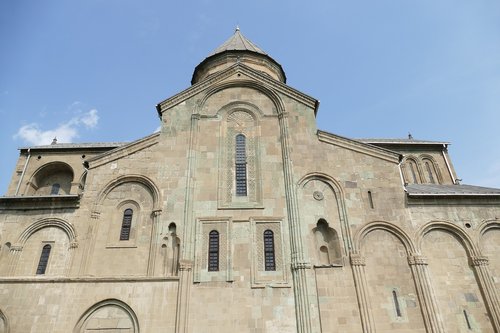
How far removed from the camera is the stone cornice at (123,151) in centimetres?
1340

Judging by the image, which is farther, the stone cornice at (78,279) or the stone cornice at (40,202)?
the stone cornice at (40,202)

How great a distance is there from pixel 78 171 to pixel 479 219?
20.0m

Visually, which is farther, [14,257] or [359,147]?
[359,147]

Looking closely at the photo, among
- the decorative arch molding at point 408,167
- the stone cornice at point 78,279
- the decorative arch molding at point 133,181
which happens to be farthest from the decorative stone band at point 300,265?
the decorative arch molding at point 408,167

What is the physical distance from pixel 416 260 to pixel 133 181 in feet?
34.1

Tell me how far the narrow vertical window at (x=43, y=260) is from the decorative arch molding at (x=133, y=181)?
80.5 inches

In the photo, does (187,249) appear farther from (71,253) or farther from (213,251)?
(71,253)

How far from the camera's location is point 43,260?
39.4 feet

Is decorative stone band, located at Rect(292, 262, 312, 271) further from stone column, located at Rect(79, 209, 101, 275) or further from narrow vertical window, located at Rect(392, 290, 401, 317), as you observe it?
stone column, located at Rect(79, 209, 101, 275)

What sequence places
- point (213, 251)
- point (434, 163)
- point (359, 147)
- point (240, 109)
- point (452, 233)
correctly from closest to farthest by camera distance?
point (213, 251) → point (452, 233) → point (359, 147) → point (240, 109) → point (434, 163)

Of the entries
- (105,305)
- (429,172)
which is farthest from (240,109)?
(429,172)

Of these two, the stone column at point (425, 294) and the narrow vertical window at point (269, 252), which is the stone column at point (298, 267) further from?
the stone column at point (425, 294)

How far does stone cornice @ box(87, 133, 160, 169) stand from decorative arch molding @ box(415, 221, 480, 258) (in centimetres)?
1040

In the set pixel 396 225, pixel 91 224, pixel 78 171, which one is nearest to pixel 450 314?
pixel 396 225
